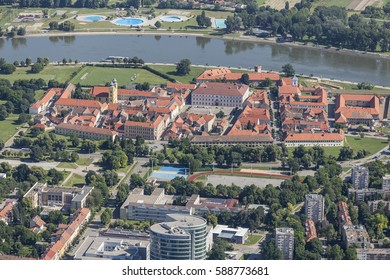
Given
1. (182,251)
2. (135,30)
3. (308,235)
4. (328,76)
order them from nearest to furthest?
(182,251) < (308,235) < (328,76) < (135,30)

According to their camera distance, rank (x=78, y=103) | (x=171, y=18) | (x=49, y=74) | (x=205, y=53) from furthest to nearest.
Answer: (x=171, y=18) < (x=205, y=53) < (x=49, y=74) < (x=78, y=103)

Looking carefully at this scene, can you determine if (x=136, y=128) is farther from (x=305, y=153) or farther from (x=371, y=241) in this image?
(x=371, y=241)

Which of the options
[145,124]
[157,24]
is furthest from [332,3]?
[145,124]

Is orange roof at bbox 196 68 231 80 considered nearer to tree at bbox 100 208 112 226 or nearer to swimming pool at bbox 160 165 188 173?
swimming pool at bbox 160 165 188 173

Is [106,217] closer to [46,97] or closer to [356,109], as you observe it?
[46,97]

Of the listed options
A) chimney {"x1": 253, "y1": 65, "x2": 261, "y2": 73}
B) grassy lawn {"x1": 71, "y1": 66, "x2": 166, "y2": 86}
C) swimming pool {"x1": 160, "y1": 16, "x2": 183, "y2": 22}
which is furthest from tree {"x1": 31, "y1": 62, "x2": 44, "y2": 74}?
swimming pool {"x1": 160, "y1": 16, "x2": 183, "y2": 22}

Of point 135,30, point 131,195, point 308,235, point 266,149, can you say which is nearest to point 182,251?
point 308,235

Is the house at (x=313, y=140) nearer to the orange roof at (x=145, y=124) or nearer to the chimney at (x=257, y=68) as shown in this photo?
the orange roof at (x=145, y=124)
